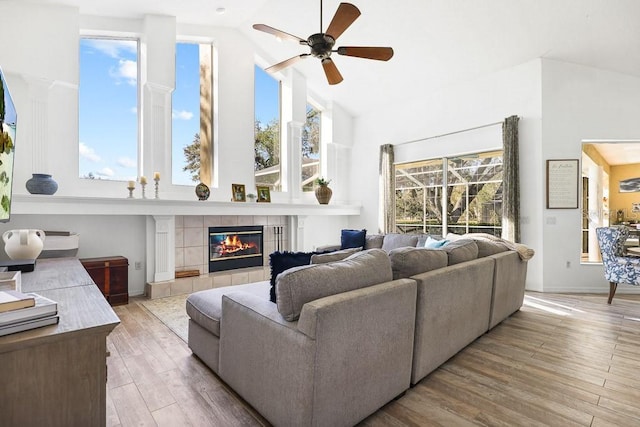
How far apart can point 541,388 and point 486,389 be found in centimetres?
35

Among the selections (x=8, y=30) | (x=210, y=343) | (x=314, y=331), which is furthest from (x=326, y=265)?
(x=8, y=30)

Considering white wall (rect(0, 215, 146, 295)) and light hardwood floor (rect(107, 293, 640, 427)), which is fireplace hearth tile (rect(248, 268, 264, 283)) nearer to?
white wall (rect(0, 215, 146, 295))

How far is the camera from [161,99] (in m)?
4.69

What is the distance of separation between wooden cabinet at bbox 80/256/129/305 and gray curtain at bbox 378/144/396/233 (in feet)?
13.9

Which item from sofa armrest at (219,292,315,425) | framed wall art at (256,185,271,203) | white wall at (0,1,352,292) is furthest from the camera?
framed wall art at (256,185,271,203)

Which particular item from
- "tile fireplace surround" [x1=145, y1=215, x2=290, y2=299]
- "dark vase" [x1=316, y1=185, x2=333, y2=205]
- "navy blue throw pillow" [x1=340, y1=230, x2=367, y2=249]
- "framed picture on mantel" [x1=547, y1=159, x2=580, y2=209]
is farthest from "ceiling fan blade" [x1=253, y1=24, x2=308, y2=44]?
"framed picture on mantel" [x1=547, y1=159, x2=580, y2=209]

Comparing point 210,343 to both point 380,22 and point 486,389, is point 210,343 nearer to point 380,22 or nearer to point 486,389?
point 486,389

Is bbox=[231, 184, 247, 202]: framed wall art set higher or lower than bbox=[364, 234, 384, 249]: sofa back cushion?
higher

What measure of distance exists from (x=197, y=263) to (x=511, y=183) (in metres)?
4.64

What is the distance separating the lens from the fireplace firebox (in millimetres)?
5172

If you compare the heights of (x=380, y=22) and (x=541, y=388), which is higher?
(x=380, y=22)

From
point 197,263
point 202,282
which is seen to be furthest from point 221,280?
point 197,263

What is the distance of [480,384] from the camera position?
222 centimetres

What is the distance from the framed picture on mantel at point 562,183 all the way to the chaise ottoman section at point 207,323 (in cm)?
425
